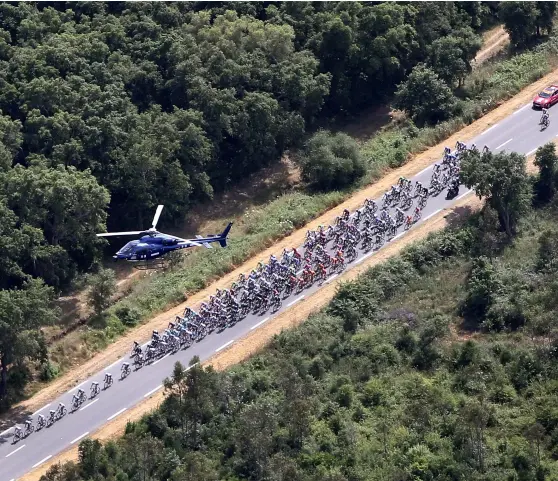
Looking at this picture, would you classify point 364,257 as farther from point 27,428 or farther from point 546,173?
point 27,428

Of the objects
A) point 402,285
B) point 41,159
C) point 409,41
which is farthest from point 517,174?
point 41,159

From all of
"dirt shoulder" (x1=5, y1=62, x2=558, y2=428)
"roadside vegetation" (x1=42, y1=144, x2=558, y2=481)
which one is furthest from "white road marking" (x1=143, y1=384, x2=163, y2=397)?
"dirt shoulder" (x1=5, y1=62, x2=558, y2=428)

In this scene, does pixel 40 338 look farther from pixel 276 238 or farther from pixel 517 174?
pixel 517 174

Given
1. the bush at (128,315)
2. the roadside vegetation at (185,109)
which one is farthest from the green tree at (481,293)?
the bush at (128,315)

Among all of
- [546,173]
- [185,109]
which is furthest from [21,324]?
[546,173]

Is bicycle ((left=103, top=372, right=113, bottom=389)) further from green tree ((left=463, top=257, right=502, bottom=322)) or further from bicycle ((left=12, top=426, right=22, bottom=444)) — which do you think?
green tree ((left=463, top=257, right=502, bottom=322))

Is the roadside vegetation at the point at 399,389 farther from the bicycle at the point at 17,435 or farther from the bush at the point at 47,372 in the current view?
the bush at the point at 47,372
